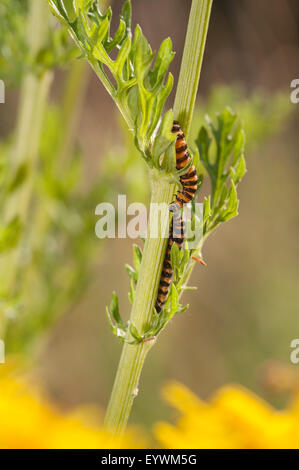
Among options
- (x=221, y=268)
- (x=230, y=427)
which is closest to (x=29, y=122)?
(x=230, y=427)

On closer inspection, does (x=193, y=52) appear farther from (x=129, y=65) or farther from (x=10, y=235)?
(x=10, y=235)

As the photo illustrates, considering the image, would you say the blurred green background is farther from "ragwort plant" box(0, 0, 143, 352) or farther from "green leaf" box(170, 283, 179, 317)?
"green leaf" box(170, 283, 179, 317)

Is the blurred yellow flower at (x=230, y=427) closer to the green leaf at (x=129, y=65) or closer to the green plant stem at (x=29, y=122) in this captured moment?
the green leaf at (x=129, y=65)

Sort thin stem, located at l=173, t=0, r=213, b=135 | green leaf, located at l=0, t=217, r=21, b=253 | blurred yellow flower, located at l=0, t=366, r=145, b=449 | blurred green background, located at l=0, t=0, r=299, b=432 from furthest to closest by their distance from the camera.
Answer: blurred green background, located at l=0, t=0, r=299, b=432 < green leaf, located at l=0, t=217, r=21, b=253 < thin stem, located at l=173, t=0, r=213, b=135 < blurred yellow flower, located at l=0, t=366, r=145, b=449

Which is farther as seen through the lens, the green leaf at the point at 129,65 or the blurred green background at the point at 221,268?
the blurred green background at the point at 221,268

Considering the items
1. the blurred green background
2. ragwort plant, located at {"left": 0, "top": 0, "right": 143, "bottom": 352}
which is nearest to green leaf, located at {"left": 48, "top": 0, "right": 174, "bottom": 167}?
ragwort plant, located at {"left": 0, "top": 0, "right": 143, "bottom": 352}

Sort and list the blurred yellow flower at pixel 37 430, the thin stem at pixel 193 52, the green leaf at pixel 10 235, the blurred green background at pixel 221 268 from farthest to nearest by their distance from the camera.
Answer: the blurred green background at pixel 221 268
the green leaf at pixel 10 235
the thin stem at pixel 193 52
the blurred yellow flower at pixel 37 430

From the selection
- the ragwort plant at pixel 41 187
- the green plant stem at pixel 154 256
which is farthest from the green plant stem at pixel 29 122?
the green plant stem at pixel 154 256

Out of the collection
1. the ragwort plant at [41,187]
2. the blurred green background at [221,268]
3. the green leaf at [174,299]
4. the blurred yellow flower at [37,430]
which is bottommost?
the blurred yellow flower at [37,430]
